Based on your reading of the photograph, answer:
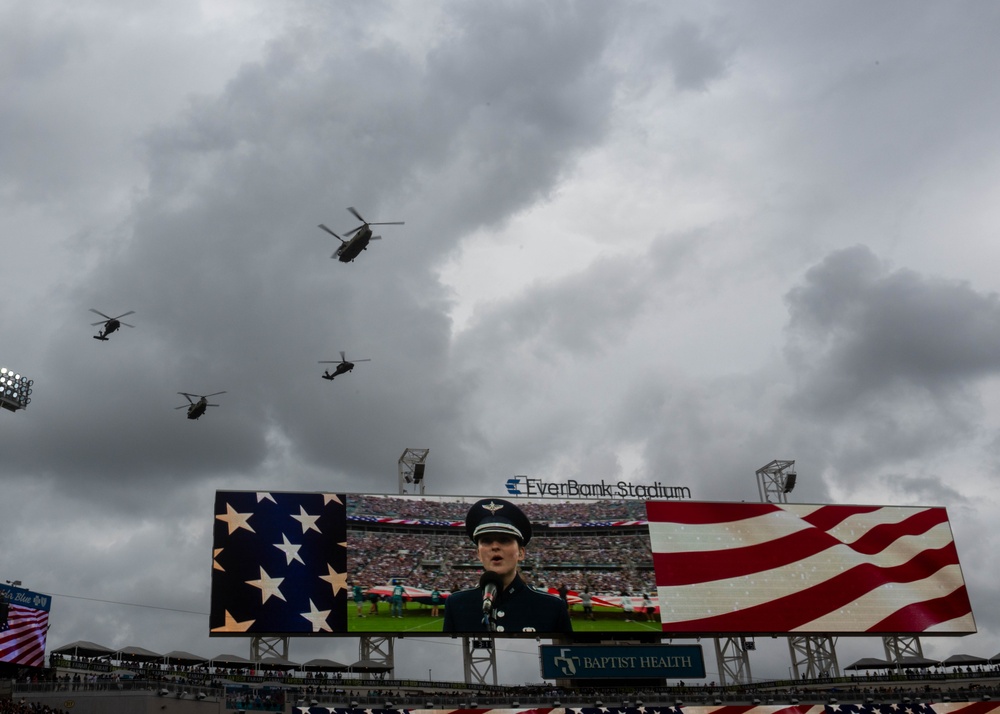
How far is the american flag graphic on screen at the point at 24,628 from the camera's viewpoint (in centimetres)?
6138

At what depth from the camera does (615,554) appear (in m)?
78.5

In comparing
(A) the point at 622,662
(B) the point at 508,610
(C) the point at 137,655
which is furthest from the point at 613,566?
(C) the point at 137,655

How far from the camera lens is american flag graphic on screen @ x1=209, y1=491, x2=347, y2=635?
70.1 meters

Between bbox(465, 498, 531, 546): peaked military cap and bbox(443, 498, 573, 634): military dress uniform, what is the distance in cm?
8

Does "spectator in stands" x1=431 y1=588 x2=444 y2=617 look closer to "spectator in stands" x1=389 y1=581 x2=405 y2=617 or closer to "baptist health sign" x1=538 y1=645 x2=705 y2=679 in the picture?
"spectator in stands" x1=389 y1=581 x2=405 y2=617

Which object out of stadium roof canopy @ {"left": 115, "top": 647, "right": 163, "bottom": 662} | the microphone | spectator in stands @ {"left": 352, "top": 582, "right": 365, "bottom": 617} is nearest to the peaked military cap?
the microphone

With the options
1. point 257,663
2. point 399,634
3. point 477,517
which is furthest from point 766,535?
point 257,663

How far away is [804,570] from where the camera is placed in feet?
263

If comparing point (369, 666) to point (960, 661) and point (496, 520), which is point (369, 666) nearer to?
point (496, 520)

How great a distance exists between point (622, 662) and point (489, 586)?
36.0 ft

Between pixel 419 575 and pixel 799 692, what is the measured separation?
2949cm

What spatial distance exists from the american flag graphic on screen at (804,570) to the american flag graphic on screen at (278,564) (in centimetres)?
2473

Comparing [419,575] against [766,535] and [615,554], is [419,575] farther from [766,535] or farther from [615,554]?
[766,535]

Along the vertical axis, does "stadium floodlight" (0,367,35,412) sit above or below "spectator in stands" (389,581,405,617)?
above
